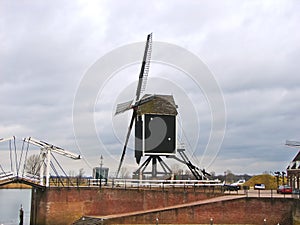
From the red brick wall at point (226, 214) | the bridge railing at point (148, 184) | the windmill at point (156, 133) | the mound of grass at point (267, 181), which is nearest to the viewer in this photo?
the red brick wall at point (226, 214)

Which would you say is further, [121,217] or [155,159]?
[155,159]

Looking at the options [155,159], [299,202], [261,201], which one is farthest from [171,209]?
[155,159]

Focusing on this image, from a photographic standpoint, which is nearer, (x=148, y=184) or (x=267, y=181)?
(x=148, y=184)

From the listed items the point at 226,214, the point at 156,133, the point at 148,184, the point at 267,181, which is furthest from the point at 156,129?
the point at 267,181

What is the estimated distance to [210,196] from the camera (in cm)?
3372

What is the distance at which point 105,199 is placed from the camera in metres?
33.7

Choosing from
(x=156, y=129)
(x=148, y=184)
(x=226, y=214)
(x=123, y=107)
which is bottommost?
(x=226, y=214)

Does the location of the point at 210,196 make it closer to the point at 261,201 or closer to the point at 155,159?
the point at 261,201

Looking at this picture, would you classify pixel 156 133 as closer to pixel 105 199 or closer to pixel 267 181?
pixel 105 199

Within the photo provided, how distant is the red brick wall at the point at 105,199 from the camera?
3281 cm

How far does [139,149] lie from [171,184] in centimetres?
660

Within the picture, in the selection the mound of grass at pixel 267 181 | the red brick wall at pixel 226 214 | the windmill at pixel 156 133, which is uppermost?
the windmill at pixel 156 133

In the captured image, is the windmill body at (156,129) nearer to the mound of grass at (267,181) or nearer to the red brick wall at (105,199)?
the red brick wall at (105,199)

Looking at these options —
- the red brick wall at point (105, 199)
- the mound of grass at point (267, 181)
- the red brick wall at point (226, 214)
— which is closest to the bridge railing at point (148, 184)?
the red brick wall at point (105, 199)
